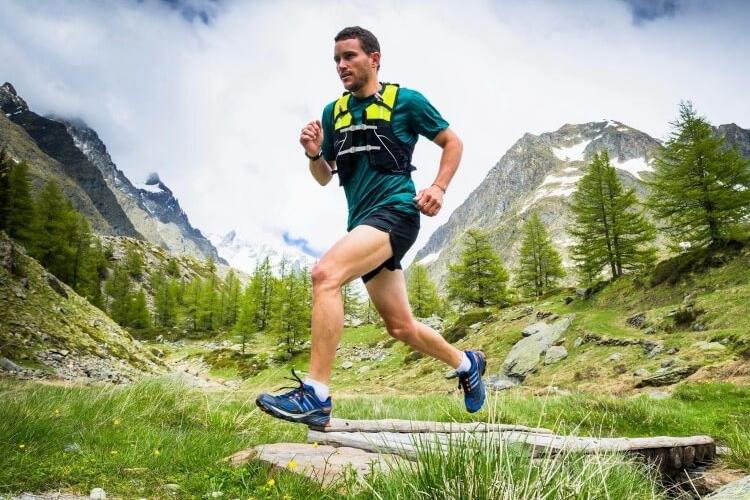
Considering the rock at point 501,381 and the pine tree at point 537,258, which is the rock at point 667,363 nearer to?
the rock at point 501,381

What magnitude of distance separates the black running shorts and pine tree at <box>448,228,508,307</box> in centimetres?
4242

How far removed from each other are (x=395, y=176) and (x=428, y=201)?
37cm

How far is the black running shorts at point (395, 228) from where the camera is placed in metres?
3.71

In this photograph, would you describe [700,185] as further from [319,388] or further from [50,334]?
[50,334]

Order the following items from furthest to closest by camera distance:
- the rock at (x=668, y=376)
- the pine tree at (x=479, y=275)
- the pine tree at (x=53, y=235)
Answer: the pine tree at (x=53, y=235) → the pine tree at (x=479, y=275) → the rock at (x=668, y=376)

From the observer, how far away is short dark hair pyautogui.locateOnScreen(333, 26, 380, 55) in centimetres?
417

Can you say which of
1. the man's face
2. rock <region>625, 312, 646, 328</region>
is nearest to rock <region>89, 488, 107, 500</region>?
the man's face

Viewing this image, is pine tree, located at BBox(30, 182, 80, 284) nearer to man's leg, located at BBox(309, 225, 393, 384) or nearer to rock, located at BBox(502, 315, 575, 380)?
rock, located at BBox(502, 315, 575, 380)

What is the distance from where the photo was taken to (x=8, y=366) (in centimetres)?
1354

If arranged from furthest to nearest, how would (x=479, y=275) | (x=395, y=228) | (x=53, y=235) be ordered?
(x=53, y=235) → (x=479, y=275) → (x=395, y=228)

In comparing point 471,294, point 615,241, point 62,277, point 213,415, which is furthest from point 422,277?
point 213,415

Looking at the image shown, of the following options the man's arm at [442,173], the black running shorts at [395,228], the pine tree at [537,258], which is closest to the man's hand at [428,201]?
the man's arm at [442,173]

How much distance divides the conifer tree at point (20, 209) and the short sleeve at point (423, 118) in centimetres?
5089

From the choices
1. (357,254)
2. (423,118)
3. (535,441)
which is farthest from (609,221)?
(357,254)
